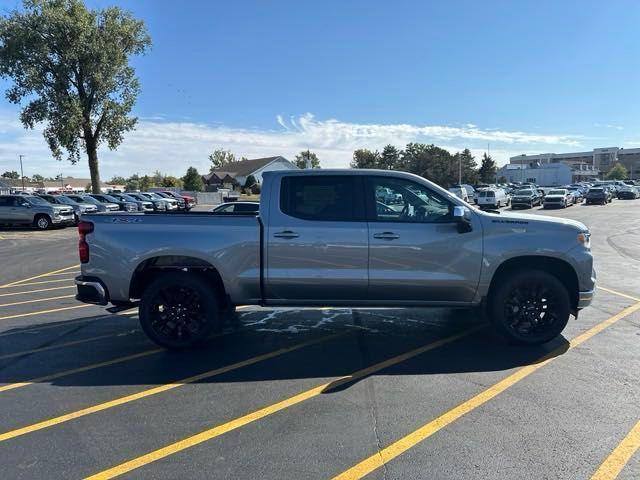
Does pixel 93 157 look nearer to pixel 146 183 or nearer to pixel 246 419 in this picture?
pixel 246 419

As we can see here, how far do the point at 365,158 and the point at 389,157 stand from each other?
863cm

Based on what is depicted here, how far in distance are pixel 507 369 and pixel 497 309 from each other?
723 millimetres

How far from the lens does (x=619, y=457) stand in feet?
11.0

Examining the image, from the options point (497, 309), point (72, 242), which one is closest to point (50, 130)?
point (72, 242)

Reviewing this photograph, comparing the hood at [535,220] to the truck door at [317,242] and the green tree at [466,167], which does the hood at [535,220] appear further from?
the green tree at [466,167]

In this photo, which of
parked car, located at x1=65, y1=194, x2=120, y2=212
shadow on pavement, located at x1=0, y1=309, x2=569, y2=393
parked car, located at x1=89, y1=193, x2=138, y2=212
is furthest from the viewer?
parked car, located at x1=89, y1=193, x2=138, y2=212

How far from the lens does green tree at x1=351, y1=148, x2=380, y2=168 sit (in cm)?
11096

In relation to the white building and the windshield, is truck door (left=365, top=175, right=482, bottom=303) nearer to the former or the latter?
the windshield

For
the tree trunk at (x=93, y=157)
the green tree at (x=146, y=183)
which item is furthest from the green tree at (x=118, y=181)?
the tree trunk at (x=93, y=157)

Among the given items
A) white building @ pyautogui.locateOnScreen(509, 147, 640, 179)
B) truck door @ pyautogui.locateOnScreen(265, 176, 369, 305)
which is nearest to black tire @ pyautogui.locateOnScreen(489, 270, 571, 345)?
truck door @ pyautogui.locateOnScreen(265, 176, 369, 305)

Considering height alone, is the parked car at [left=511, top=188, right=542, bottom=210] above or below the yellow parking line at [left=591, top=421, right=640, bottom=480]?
above

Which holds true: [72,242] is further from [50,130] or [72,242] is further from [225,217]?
[50,130]

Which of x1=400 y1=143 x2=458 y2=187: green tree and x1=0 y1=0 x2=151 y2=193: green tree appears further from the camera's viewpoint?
x1=400 y1=143 x2=458 y2=187: green tree

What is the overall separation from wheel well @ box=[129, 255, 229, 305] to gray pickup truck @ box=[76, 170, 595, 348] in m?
0.02
